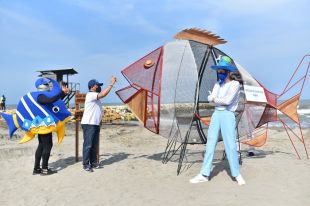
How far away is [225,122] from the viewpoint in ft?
19.3

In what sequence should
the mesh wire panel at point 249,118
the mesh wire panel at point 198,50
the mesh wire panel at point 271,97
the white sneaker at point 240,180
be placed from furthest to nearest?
1. the mesh wire panel at point 271,97
2. the mesh wire panel at point 249,118
3. the mesh wire panel at point 198,50
4. the white sneaker at point 240,180

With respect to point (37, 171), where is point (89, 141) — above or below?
above

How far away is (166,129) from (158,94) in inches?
30.1

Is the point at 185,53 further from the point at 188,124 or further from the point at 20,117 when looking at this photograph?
the point at 20,117

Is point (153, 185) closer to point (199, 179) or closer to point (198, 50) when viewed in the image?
point (199, 179)

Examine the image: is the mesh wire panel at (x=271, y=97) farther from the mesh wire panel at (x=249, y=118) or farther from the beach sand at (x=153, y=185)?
the beach sand at (x=153, y=185)

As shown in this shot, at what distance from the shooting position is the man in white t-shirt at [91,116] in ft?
22.9

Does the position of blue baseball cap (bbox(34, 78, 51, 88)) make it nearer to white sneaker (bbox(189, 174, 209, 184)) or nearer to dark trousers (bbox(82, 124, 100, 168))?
dark trousers (bbox(82, 124, 100, 168))

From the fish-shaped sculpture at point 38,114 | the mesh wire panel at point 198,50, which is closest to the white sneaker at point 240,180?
the mesh wire panel at point 198,50

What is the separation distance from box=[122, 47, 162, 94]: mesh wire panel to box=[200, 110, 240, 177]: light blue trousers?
5.85ft

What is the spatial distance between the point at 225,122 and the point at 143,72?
2232 millimetres

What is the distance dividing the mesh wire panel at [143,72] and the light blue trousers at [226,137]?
70.2 inches

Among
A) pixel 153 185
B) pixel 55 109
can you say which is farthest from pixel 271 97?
pixel 55 109

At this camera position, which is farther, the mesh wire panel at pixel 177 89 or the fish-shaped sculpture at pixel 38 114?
the mesh wire panel at pixel 177 89
